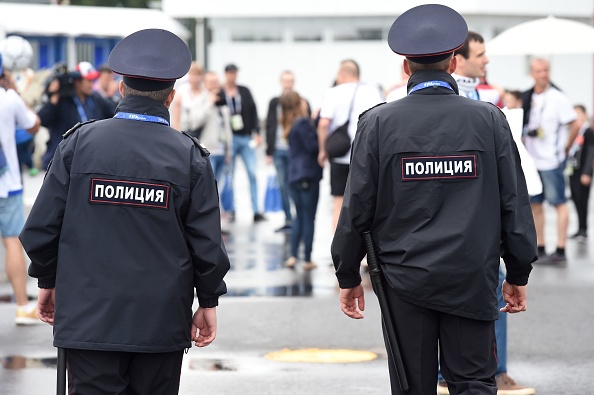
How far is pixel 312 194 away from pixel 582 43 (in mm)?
3296

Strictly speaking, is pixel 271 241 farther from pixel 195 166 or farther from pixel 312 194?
pixel 195 166

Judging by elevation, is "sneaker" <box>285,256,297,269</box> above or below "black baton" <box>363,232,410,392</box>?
below

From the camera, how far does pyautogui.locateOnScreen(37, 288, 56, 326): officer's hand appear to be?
5000 mm

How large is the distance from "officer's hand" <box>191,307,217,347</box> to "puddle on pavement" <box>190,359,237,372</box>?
292cm

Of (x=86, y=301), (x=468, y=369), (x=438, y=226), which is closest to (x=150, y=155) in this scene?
(x=86, y=301)

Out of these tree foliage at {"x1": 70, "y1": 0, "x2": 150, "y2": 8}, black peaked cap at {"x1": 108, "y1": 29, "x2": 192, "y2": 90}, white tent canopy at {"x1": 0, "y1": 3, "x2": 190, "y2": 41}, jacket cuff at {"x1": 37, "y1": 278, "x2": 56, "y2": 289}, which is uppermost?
tree foliage at {"x1": 70, "y1": 0, "x2": 150, "y2": 8}

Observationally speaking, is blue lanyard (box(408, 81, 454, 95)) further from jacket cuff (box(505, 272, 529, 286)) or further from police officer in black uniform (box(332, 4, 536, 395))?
jacket cuff (box(505, 272, 529, 286))

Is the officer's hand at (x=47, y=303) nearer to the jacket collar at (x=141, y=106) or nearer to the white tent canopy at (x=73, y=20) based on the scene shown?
the jacket collar at (x=141, y=106)

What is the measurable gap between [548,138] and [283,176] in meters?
4.01

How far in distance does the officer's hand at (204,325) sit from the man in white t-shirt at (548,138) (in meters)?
8.47

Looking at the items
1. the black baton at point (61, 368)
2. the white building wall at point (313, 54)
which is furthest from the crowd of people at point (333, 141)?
the white building wall at point (313, 54)

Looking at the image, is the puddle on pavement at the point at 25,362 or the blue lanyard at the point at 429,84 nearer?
the blue lanyard at the point at 429,84

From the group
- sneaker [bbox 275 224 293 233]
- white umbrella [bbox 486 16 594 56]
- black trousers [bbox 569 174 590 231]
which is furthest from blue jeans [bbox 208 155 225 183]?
black trousers [bbox 569 174 590 231]

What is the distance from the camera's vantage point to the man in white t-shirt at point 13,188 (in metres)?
9.16
